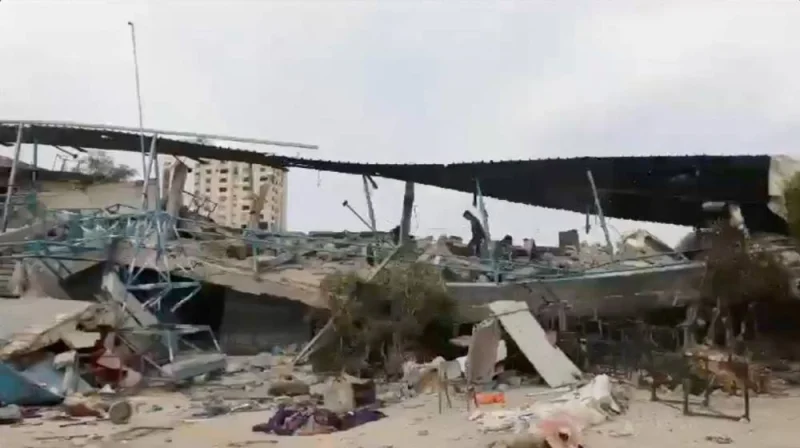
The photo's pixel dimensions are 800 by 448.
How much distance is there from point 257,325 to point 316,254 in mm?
1937

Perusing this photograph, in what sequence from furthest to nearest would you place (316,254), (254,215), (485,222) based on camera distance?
(254,215), (316,254), (485,222)

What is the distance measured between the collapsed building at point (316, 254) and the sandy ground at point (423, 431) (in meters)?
2.95

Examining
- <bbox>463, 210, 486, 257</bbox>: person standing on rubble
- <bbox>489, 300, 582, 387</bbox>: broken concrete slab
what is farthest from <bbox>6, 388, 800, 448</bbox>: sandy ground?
<bbox>463, 210, 486, 257</bbox>: person standing on rubble

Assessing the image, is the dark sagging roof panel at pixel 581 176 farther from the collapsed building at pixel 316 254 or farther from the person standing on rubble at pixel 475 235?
the person standing on rubble at pixel 475 235

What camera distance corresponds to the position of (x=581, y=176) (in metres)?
14.8

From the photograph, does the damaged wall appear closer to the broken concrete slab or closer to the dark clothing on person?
the dark clothing on person

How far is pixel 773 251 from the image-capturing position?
13125 millimetres

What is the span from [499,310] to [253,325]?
6.21m

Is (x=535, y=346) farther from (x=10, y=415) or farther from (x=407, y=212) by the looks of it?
(x=10, y=415)

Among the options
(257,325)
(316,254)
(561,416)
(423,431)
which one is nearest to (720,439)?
(561,416)

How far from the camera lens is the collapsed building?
13.7 meters

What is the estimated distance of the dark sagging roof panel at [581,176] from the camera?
13.7m

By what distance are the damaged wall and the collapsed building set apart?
0.03 metres

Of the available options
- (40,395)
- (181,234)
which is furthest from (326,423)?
(181,234)
